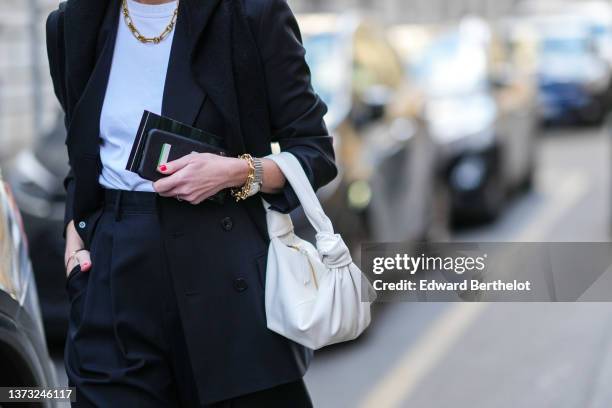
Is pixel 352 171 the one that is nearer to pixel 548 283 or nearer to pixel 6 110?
pixel 548 283

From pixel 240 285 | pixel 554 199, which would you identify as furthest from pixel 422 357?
pixel 554 199

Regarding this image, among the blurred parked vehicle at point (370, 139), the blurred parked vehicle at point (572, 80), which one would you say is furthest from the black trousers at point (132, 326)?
the blurred parked vehicle at point (572, 80)

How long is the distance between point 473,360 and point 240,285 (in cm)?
402

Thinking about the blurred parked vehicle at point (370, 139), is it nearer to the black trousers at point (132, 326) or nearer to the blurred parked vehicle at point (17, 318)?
the blurred parked vehicle at point (17, 318)

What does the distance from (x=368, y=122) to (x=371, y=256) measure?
479cm

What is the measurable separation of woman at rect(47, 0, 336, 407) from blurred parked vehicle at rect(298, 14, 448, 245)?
12.2 feet

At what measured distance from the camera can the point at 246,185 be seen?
9.12ft

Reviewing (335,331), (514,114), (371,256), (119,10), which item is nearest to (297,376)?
(335,331)

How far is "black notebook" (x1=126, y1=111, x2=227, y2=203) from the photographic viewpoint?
105 inches

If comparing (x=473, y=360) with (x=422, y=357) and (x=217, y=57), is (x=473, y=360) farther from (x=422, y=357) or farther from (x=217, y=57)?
(x=217, y=57)

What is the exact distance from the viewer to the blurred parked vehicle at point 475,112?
34.9 feet

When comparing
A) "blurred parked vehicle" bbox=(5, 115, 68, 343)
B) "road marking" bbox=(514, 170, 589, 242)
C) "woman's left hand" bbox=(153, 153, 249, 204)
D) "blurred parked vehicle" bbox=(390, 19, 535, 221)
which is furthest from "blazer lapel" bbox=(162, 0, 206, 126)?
"road marking" bbox=(514, 170, 589, 242)

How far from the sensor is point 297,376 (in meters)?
2.83

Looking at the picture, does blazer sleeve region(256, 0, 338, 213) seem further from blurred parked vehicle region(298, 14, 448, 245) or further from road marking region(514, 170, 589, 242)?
road marking region(514, 170, 589, 242)
